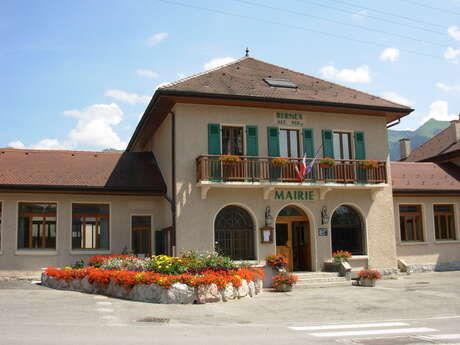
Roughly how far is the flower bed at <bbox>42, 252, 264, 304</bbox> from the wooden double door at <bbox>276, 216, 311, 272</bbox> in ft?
10.8

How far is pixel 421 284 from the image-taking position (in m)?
18.9

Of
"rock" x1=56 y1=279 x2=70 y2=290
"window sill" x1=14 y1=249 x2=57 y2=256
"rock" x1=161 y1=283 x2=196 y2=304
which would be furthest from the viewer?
"window sill" x1=14 y1=249 x2=57 y2=256

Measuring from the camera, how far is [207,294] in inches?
572

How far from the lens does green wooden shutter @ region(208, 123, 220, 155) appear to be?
63.5ft

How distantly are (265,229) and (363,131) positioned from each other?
5.99 m

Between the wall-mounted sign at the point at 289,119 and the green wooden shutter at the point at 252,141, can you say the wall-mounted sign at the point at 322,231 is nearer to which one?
the green wooden shutter at the point at 252,141

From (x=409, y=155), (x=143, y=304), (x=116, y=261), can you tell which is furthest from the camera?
(x=409, y=155)

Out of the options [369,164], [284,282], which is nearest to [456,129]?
[369,164]

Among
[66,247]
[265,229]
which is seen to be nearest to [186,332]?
[265,229]

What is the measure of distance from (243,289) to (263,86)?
8.60 m

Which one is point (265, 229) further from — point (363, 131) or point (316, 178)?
point (363, 131)

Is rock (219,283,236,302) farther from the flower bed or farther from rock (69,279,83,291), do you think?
rock (69,279,83,291)

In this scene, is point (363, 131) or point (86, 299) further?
point (363, 131)

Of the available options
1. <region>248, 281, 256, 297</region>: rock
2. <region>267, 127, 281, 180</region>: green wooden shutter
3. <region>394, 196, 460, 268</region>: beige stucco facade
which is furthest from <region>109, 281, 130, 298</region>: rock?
<region>394, 196, 460, 268</region>: beige stucco facade
